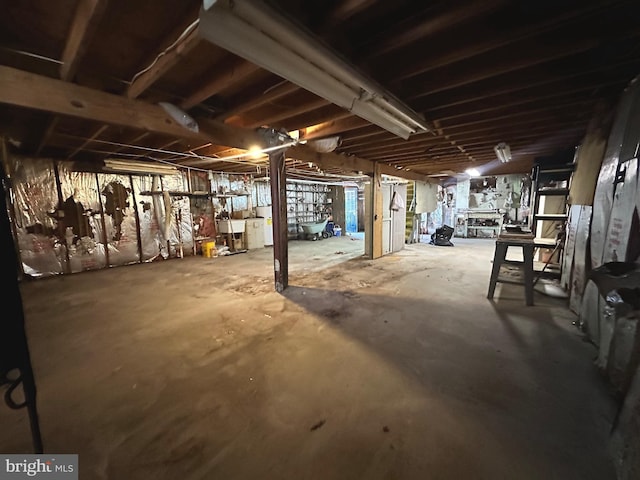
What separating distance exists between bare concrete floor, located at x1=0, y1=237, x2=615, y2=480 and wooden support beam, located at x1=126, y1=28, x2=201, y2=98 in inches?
84.2

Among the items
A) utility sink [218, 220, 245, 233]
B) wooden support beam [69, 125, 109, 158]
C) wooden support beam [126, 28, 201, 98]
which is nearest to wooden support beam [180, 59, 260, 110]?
wooden support beam [126, 28, 201, 98]

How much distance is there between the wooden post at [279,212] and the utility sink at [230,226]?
3.48 metres

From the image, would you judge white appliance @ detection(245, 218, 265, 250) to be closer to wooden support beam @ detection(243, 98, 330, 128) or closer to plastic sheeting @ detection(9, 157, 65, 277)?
plastic sheeting @ detection(9, 157, 65, 277)

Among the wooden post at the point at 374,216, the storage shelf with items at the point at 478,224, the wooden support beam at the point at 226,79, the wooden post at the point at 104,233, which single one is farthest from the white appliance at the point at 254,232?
the storage shelf with items at the point at 478,224

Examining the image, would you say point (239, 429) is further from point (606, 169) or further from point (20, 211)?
point (20, 211)

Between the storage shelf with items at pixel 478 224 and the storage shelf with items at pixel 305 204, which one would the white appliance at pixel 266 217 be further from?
the storage shelf with items at pixel 478 224

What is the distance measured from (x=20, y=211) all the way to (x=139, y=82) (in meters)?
4.35

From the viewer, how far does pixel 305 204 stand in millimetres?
10211

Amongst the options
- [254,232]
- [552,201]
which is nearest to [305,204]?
[254,232]

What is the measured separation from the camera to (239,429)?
1452 millimetres

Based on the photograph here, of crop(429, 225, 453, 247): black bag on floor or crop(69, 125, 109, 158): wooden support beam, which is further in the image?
crop(429, 225, 453, 247): black bag on floor

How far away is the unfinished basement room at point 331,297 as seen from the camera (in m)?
1.27

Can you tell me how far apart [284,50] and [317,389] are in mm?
2032

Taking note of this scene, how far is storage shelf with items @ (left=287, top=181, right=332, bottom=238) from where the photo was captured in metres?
9.60
